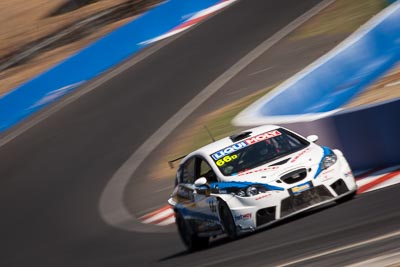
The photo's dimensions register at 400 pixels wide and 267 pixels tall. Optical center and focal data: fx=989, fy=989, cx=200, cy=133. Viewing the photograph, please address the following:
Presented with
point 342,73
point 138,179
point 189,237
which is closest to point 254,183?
point 189,237

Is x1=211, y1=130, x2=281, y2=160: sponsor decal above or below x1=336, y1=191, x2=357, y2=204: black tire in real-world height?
above

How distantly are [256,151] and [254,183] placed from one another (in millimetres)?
813

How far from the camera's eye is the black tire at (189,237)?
37.8 feet

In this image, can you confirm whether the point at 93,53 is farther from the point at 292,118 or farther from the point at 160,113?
the point at 292,118

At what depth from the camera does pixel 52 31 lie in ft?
104

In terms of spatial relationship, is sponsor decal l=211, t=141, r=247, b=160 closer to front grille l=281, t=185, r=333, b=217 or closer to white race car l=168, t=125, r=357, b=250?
white race car l=168, t=125, r=357, b=250

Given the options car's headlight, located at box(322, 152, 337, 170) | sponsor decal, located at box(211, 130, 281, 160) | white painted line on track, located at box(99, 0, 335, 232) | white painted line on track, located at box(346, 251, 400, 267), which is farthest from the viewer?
white painted line on track, located at box(99, 0, 335, 232)

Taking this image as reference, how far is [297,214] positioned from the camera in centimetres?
1058

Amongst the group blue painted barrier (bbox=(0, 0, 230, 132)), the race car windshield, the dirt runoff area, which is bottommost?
the race car windshield

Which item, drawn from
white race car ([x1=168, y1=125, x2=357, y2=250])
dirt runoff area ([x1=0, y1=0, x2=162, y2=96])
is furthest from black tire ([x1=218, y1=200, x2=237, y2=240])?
dirt runoff area ([x1=0, y1=0, x2=162, y2=96])

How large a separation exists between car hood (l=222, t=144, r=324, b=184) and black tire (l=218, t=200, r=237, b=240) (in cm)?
30

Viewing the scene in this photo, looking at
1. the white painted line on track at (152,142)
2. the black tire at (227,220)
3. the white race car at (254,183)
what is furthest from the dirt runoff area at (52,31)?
the black tire at (227,220)

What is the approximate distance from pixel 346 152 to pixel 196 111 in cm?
887

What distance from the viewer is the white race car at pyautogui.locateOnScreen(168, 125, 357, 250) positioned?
1031 centimetres
